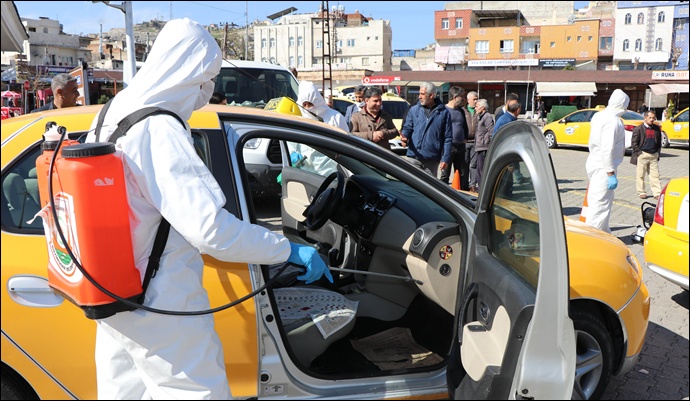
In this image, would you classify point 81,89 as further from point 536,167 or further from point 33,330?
point 536,167

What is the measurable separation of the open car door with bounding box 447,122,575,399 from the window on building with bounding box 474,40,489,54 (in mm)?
77296

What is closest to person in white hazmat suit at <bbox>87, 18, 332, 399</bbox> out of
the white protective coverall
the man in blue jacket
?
the white protective coverall

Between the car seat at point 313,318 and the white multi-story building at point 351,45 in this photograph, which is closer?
the car seat at point 313,318

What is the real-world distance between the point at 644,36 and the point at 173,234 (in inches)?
3063

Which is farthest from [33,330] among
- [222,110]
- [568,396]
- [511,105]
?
[511,105]

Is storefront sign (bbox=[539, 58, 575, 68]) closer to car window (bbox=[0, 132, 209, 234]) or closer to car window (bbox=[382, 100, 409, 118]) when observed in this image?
car window (bbox=[382, 100, 409, 118])

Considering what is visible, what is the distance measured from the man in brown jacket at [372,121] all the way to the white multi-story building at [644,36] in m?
67.2

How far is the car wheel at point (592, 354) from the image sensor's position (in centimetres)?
312

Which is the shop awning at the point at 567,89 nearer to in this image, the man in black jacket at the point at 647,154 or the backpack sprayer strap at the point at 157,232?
the man in black jacket at the point at 647,154

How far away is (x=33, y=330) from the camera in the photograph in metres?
2.37

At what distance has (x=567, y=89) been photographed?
48.5 metres

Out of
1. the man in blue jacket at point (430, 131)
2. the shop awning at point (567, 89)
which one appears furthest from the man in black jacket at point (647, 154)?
the shop awning at point (567, 89)

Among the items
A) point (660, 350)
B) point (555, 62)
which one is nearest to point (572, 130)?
point (660, 350)

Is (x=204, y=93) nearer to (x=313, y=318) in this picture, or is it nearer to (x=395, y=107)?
(x=313, y=318)
